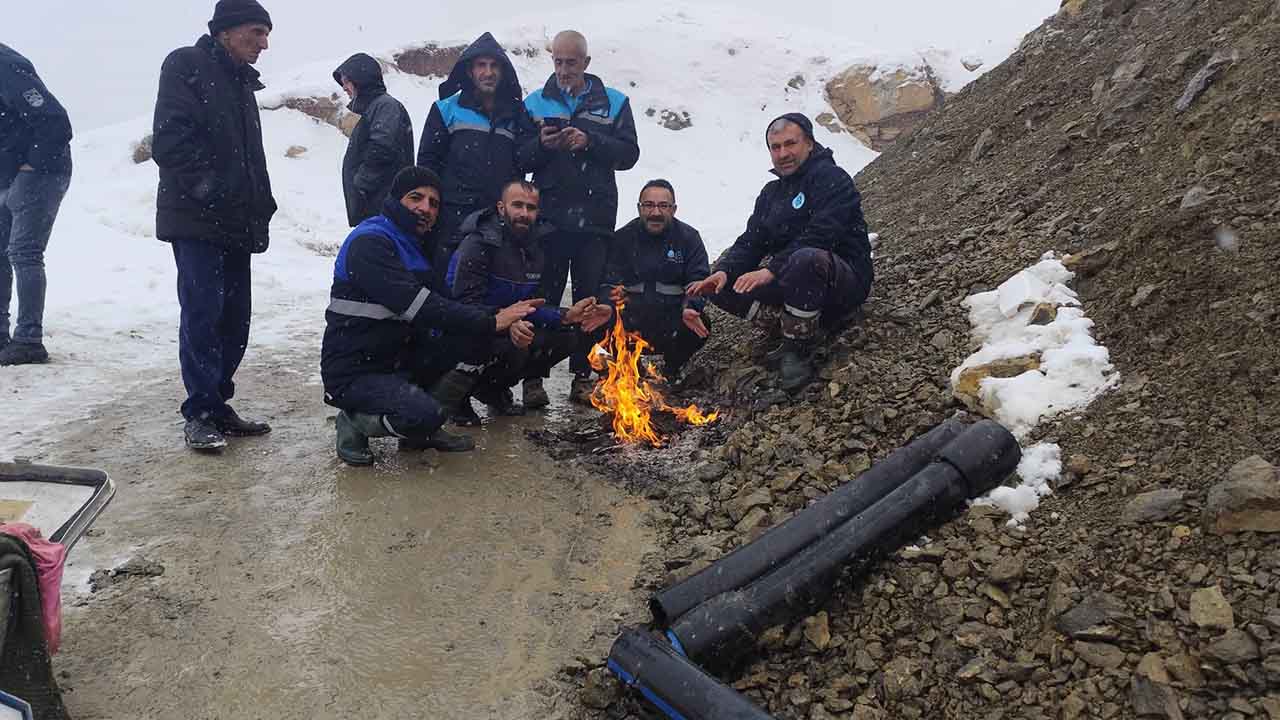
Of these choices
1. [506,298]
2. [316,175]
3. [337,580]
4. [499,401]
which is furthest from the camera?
[316,175]

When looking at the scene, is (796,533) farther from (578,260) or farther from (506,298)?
(578,260)

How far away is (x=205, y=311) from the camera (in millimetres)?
4523

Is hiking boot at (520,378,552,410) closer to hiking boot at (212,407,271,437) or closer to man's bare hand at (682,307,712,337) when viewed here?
man's bare hand at (682,307,712,337)

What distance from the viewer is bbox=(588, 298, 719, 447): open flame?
4.84 metres

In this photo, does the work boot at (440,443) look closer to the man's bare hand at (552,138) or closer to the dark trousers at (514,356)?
the dark trousers at (514,356)

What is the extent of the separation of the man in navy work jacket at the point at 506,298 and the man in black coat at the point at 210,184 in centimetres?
124

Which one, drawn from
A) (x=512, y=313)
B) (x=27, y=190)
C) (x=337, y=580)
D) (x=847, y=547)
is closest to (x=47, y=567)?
(x=337, y=580)

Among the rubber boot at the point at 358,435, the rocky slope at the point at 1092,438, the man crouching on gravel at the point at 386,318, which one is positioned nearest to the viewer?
the rocky slope at the point at 1092,438

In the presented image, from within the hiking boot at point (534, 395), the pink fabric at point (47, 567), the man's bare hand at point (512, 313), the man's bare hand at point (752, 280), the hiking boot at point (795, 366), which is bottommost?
the hiking boot at point (534, 395)

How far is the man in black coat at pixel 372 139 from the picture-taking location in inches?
208

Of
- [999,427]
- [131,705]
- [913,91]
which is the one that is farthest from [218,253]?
[913,91]

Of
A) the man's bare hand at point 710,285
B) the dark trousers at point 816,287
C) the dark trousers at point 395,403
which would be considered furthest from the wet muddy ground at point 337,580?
the dark trousers at point 816,287

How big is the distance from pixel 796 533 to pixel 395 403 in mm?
2386

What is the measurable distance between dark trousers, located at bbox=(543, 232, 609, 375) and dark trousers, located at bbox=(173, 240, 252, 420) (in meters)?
1.97
